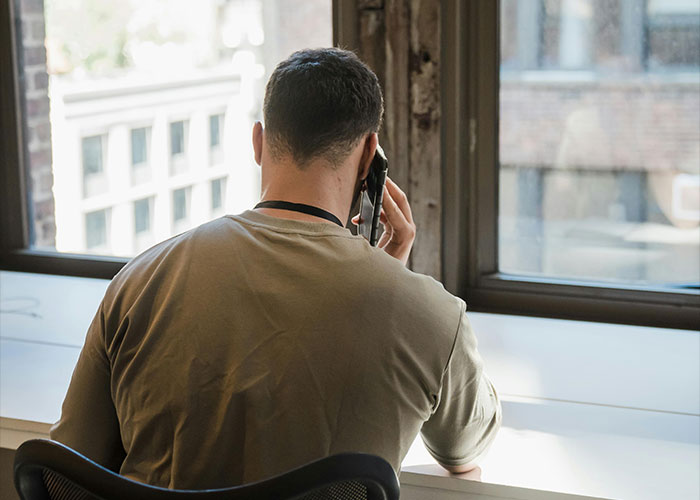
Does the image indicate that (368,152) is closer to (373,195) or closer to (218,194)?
(373,195)

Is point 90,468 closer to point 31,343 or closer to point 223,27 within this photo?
point 31,343

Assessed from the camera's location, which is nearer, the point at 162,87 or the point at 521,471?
the point at 521,471

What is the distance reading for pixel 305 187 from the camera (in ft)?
4.17

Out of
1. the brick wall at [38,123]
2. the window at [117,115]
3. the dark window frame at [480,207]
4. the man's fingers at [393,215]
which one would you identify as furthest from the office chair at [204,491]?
the brick wall at [38,123]

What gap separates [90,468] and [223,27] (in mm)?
1840

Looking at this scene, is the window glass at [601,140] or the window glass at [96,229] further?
the window glass at [96,229]

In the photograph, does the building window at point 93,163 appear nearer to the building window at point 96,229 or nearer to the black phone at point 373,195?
the building window at point 96,229

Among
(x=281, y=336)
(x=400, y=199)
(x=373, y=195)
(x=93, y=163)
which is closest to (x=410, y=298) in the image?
(x=281, y=336)

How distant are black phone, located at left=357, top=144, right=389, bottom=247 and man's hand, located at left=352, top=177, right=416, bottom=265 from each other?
0.02 metres

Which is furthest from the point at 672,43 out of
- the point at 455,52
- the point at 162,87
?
the point at 162,87

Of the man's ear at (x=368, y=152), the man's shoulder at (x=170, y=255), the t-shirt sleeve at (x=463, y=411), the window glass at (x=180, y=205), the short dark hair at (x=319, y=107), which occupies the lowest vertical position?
the t-shirt sleeve at (x=463, y=411)

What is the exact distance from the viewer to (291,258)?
1194 millimetres

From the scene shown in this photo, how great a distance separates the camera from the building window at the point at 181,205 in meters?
2.79

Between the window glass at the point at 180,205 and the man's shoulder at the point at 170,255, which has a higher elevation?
the man's shoulder at the point at 170,255
